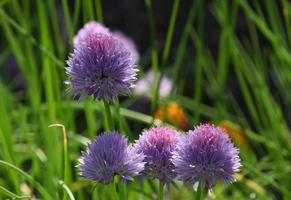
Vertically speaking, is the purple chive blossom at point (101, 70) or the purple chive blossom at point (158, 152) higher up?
→ the purple chive blossom at point (101, 70)


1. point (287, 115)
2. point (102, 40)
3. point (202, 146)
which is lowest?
point (287, 115)

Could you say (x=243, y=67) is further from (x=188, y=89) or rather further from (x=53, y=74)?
(x=188, y=89)

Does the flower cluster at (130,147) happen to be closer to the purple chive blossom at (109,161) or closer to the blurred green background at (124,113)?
the purple chive blossom at (109,161)

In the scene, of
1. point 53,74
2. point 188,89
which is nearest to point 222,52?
point 53,74

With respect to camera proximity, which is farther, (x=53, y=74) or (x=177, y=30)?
(x=177, y=30)

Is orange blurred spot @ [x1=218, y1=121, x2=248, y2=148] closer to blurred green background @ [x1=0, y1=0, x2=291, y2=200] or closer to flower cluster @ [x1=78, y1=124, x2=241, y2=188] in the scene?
blurred green background @ [x1=0, y1=0, x2=291, y2=200]

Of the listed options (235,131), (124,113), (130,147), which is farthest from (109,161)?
(235,131)

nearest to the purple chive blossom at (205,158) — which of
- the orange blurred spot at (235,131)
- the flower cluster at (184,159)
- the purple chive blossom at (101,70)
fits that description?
the flower cluster at (184,159)
